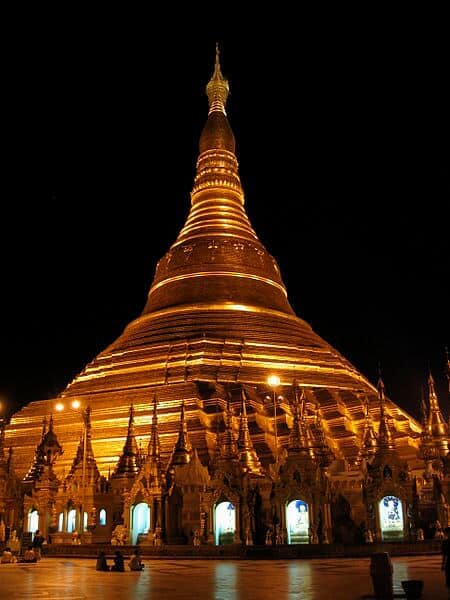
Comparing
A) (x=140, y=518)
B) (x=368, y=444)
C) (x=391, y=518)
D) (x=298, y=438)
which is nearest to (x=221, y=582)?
(x=391, y=518)

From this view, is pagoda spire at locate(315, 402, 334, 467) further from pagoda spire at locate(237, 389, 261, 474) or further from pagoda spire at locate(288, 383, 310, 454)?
pagoda spire at locate(237, 389, 261, 474)

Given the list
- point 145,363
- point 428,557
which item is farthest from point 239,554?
point 145,363

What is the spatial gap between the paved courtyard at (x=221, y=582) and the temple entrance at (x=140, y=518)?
10516mm

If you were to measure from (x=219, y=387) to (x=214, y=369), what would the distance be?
185 centimetres

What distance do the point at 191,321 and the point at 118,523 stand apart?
15.9m

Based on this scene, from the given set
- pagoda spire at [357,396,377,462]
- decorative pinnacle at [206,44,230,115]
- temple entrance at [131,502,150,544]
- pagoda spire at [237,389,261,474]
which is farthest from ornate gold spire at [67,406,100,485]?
decorative pinnacle at [206,44,230,115]

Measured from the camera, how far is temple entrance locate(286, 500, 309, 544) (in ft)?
79.0

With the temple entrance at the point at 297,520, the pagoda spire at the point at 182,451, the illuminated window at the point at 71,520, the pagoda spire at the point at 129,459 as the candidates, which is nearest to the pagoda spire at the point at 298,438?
the temple entrance at the point at 297,520

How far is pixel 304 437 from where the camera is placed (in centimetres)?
2666

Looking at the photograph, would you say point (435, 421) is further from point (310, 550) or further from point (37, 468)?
point (37, 468)

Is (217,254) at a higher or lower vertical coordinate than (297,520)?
higher

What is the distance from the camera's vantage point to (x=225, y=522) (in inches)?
1005

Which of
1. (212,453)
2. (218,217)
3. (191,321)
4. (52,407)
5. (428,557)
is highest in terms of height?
(218,217)

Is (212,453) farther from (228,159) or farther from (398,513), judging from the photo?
(228,159)
